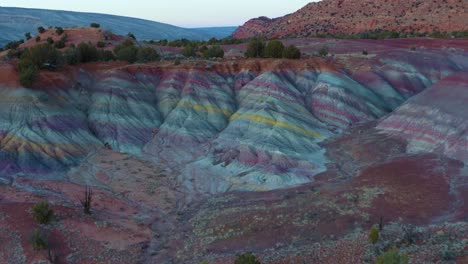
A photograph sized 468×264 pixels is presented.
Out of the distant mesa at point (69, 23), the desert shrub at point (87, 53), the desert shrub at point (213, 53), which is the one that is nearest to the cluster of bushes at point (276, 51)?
the desert shrub at point (213, 53)

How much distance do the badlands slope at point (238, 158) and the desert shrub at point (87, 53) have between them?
1.52 meters

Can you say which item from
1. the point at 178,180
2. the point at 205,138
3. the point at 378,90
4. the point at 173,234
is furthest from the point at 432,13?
the point at 173,234

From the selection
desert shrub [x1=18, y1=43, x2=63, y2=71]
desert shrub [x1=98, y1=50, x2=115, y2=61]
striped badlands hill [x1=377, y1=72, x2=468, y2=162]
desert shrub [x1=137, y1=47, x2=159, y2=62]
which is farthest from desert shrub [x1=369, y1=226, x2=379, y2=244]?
desert shrub [x1=98, y1=50, x2=115, y2=61]

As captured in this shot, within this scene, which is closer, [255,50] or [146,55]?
[146,55]

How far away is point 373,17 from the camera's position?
8325 cm

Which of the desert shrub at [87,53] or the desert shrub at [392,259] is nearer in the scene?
the desert shrub at [392,259]

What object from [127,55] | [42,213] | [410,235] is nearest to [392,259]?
[410,235]

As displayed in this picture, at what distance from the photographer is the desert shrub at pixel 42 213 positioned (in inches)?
734

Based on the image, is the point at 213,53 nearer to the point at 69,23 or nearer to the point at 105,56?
the point at 105,56

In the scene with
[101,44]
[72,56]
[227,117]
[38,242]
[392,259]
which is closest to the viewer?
[392,259]

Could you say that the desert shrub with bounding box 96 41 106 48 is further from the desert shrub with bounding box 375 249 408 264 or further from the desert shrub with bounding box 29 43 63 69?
the desert shrub with bounding box 375 249 408 264

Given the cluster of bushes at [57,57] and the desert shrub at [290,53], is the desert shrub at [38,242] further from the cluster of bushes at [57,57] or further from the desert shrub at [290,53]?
the desert shrub at [290,53]

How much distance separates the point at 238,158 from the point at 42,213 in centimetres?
1232

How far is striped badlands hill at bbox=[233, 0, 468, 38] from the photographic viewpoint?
74.4m
